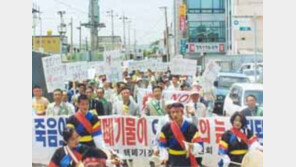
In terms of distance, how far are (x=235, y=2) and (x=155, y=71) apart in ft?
96.1

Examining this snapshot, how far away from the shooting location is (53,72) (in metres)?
11.0

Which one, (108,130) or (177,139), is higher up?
(177,139)

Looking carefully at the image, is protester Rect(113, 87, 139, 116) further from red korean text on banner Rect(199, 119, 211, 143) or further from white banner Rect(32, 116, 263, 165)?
red korean text on banner Rect(199, 119, 211, 143)

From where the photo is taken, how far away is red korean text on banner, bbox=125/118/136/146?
9.96 metres

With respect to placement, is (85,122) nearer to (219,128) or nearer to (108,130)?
(108,130)

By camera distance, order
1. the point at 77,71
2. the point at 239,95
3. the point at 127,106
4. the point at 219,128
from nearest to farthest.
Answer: the point at 219,128, the point at 127,106, the point at 77,71, the point at 239,95

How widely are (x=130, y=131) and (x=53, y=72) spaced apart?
2063 mm

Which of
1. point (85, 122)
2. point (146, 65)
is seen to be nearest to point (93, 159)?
point (85, 122)

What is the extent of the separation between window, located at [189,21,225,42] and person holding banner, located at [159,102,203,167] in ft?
164

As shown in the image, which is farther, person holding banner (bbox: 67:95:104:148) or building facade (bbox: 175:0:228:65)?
building facade (bbox: 175:0:228:65)

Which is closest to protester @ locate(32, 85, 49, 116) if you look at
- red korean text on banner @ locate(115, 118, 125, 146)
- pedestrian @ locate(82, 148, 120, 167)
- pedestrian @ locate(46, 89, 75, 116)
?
pedestrian @ locate(46, 89, 75, 116)

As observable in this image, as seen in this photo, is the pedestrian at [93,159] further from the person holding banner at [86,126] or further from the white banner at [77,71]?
the white banner at [77,71]

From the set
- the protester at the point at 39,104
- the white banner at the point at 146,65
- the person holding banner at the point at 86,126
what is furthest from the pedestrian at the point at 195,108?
the white banner at the point at 146,65

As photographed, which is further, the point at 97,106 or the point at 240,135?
the point at 97,106
